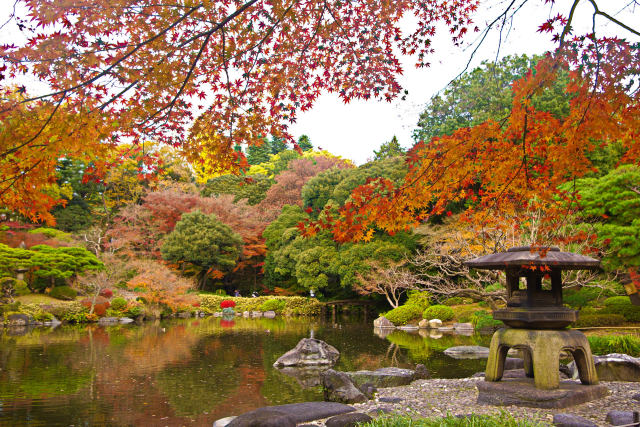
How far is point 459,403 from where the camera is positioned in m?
5.67

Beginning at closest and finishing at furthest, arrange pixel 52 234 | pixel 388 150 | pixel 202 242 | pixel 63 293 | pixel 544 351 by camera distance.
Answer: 1. pixel 544 351
2. pixel 63 293
3. pixel 52 234
4. pixel 202 242
5. pixel 388 150

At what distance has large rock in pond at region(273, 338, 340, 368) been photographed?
9523 mm

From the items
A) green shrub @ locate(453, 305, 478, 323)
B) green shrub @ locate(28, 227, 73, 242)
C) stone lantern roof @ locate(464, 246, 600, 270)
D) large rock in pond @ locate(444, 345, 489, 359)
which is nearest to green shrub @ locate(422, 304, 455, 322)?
green shrub @ locate(453, 305, 478, 323)

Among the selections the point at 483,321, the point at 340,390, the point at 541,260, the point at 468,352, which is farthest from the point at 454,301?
the point at 541,260

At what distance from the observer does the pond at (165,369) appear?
Answer: 5984mm

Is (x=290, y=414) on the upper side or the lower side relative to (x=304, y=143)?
lower

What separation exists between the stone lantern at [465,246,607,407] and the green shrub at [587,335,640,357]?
132 inches

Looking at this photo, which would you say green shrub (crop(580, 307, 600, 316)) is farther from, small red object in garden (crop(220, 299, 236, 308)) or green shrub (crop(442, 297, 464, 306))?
small red object in garden (crop(220, 299, 236, 308))

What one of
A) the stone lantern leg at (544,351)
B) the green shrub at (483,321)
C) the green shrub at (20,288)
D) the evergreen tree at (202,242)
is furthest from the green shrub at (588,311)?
the green shrub at (20,288)

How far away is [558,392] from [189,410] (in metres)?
4.45

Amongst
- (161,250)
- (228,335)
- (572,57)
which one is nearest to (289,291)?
(161,250)

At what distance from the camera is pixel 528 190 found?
4.74 metres

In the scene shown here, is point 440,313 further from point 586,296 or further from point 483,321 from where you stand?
point 586,296

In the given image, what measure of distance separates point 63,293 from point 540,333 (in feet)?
64.8
